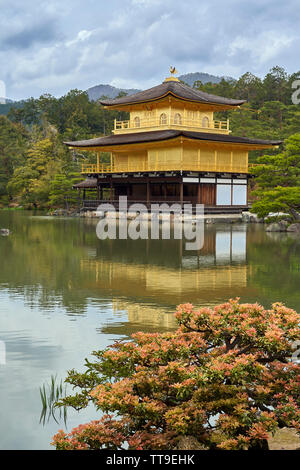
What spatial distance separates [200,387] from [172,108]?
3833 cm

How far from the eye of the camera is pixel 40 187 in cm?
4934

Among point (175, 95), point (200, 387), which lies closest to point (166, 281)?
point (200, 387)

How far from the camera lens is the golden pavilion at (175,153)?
123 ft

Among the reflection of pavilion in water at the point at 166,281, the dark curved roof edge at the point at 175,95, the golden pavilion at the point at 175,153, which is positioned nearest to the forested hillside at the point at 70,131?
the golden pavilion at the point at 175,153

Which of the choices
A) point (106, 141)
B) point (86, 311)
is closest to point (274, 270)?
point (86, 311)

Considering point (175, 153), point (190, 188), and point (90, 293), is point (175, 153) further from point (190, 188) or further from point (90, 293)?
point (90, 293)

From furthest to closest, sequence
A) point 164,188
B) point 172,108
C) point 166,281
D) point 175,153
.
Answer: point 172,108, point 164,188, point 175,153, point 166,281

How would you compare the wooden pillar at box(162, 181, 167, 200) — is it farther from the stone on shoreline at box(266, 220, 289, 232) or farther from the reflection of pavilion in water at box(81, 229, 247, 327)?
the reflection of pavilion in water at box(81, 229, 247, 327)

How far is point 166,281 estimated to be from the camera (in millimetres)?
12445

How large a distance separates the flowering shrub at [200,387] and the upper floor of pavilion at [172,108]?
3537 centimetres

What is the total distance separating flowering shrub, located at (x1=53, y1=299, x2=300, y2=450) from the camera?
4.20 metres

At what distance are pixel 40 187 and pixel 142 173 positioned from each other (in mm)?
14630

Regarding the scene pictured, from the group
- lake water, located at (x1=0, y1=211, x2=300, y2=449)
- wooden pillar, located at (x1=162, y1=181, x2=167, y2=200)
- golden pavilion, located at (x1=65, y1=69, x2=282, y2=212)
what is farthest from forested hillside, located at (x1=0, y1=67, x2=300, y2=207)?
lake water, located at (x1=0, y1=211, x2=300, y2=449)

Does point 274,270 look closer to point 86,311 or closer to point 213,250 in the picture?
point 213,250
